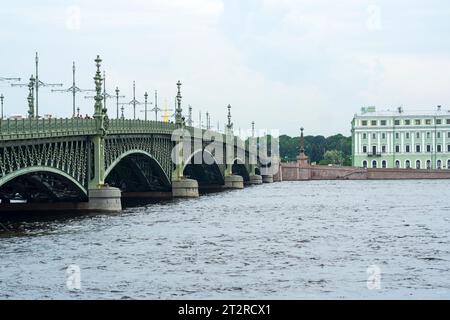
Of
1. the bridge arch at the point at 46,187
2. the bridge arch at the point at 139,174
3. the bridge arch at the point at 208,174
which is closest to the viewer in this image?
the bridge arch at the point at 46,187

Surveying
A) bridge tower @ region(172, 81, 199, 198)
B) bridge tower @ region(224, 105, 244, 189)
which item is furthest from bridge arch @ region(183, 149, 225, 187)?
bridge tower @ region(172, 81, 199, 198)

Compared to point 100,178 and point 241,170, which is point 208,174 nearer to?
point 241,170

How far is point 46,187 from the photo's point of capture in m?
49.1

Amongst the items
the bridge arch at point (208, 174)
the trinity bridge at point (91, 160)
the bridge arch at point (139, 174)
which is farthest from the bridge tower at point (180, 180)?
the bridge arch at point (208, 174)

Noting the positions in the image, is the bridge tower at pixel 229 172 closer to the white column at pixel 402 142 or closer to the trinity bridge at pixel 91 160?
the trinity bridge at pixel 91 160

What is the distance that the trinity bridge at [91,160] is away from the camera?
141ft

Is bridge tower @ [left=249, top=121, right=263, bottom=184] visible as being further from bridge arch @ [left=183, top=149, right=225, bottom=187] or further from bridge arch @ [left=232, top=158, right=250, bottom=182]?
bridge arch @ [left=183, top=149, right=225, bottom=187]

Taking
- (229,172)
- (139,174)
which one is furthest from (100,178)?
(229,172)

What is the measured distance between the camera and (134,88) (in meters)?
71.4

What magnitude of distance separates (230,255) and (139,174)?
35.2 metres

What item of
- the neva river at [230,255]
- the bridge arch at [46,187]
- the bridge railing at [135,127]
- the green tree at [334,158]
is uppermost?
the bridge railing at [135,127]

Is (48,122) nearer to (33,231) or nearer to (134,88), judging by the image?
(33,231)

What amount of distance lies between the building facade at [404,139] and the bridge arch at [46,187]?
3736 inches
